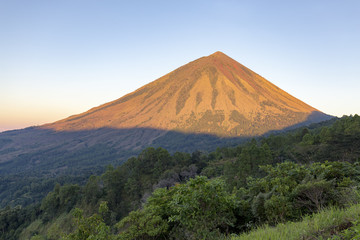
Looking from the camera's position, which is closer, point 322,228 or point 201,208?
point 322,228

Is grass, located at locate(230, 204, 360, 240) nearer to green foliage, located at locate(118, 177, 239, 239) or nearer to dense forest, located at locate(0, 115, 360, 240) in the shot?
dense forest, located at locate(0, 115, 360, 240)

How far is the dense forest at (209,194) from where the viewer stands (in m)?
6.90

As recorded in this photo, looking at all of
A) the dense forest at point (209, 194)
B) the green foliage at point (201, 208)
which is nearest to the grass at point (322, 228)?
the dense forest at point (209, 194)

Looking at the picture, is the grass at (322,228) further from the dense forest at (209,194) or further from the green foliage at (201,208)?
the green foliage at (201,208)

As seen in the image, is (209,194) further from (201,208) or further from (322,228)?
(322,228)

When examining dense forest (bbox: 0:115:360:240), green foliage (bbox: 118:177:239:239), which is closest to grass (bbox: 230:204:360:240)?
dense forest (bbox: 0:115:360:240)

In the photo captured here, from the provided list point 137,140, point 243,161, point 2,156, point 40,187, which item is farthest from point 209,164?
point 2,156

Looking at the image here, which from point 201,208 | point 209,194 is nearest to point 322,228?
point 209,194

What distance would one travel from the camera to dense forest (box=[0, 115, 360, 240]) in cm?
690

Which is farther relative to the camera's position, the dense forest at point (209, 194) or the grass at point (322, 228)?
the dense forest at point (209, 194)

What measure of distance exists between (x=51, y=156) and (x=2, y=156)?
60.2 m

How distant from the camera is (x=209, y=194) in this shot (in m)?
6.81

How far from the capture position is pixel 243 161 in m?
29.7

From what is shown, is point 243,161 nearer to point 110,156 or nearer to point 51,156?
point 110,156
